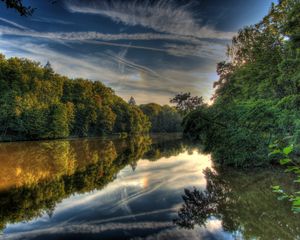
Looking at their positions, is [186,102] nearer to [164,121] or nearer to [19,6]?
[19,6]

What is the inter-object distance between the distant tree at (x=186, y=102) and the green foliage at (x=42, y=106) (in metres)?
36.5

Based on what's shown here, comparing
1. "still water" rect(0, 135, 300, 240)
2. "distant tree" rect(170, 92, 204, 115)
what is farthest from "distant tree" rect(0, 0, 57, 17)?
"distant tree" rect(170, 92, 204, 115)

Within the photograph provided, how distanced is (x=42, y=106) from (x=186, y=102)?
40.7 m

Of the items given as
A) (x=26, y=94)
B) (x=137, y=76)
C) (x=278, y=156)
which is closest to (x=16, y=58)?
(x=26, y=94)

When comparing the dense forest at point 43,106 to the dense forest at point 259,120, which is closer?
the dense forest at point 259,120

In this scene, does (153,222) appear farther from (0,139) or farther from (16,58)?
(16,58)

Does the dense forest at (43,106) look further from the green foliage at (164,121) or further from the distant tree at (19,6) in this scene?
A: the green foliage at (164,121)

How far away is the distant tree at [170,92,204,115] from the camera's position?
546 inches

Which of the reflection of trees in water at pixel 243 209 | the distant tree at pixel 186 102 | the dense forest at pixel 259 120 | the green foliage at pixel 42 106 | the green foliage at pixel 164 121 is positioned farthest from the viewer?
the green foliage at pixel 164 121

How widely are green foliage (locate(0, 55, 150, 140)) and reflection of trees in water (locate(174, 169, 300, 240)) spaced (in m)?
40.5

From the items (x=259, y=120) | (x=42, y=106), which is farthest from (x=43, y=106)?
(x=259, y=120)

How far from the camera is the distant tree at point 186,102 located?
45.5 ft

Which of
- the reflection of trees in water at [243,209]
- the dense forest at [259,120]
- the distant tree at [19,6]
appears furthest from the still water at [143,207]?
the distant tree at [19,6]

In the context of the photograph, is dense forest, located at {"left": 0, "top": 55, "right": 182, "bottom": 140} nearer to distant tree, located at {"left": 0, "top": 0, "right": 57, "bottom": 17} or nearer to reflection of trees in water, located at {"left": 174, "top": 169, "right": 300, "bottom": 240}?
distant tree, located at {"left": 0, "top": 0, "right": 57, "bottom": 17}
